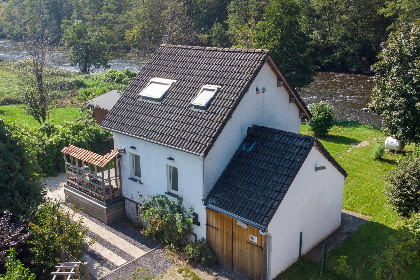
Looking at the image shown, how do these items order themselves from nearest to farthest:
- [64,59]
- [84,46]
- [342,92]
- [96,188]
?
→ [96,188] < [342,92] < [84,46] < [64,59]

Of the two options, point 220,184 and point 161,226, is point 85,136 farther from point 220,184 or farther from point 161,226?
point 220,184

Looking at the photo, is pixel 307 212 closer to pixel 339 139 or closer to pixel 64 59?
pixel 339 139

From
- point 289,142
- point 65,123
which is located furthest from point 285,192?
point 65,123

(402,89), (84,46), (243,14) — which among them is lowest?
(402,89)

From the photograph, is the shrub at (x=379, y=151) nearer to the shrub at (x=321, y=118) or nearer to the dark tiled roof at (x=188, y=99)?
the shrub at (x=321, y=118)

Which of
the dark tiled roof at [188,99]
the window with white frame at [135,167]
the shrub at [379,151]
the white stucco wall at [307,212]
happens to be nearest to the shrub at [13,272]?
the dark tiled roof at [188,99]

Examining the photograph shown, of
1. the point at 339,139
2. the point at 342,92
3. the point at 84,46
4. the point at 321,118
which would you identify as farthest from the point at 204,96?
the point at 84,46
